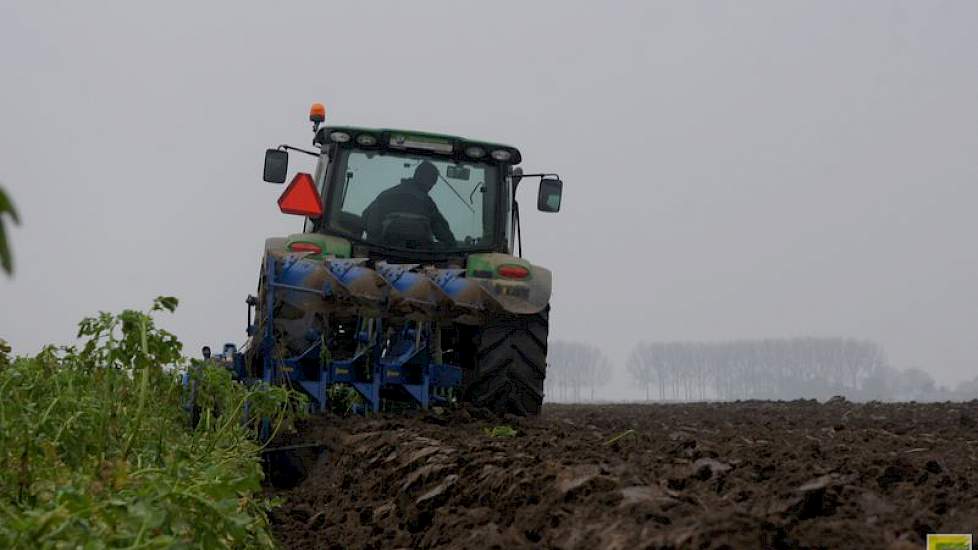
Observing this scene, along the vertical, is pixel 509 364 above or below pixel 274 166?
below

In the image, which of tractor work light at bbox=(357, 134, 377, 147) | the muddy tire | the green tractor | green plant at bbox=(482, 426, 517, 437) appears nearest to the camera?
green plant at bbox=(482, 426, 517, 437)

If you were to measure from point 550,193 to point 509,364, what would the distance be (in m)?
1.67

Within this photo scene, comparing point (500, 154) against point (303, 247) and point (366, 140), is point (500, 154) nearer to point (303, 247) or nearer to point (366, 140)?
point (366, 140)

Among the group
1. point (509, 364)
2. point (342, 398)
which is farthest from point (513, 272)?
point (342, 398)

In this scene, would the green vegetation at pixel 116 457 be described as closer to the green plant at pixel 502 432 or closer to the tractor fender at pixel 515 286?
the green plant at pixel 502 432

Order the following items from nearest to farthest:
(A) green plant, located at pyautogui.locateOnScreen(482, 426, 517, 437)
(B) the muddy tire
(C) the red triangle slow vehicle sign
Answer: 1. (A) green plant, located at pyautogui.locateOnScreen(482, 426, 517, 437)
2. (C) the red triangle slow vehicle sign
3. (B) the muddy tire

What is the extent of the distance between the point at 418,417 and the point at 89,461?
112 inches

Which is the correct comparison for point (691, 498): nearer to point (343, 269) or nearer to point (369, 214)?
point (343, 269)

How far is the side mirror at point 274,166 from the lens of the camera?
24.1 feet

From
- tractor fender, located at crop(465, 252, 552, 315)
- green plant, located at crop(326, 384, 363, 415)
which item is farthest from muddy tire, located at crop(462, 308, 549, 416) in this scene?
green plant, located at crop(326, 384, 363, 415)

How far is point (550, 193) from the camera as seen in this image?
7914 millimetres

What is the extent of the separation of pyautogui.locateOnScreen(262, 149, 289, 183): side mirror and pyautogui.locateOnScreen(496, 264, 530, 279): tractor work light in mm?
1862

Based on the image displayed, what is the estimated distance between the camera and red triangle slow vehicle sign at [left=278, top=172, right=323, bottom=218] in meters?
6.49

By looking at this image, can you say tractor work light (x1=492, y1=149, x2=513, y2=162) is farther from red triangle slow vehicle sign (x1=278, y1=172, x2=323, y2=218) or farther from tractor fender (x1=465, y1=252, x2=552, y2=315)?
red triangle slow vehicle sign (x1=278, y1=172, x2=323, y2=218)
